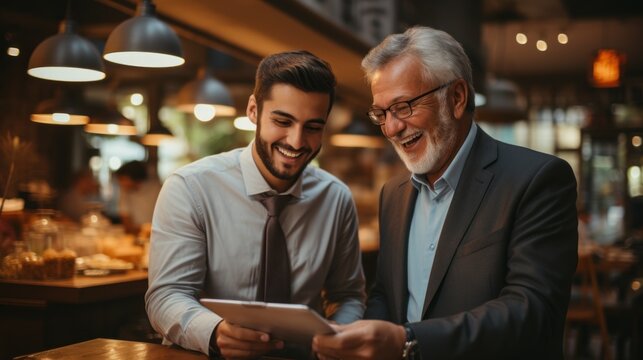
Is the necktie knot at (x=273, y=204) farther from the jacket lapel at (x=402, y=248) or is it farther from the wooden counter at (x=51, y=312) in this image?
the wooden counter at (x=51, y=312)

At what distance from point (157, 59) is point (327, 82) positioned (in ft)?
7.02

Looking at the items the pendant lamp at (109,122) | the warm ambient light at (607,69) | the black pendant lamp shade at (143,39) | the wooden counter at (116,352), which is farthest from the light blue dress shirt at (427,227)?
the warm ambient light at (607,69)

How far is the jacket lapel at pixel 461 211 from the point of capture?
80.7 inches

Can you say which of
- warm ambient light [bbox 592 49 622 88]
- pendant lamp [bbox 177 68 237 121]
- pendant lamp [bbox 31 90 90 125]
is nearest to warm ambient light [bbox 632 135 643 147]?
warm ambient light [bbox 592 49 622 88]

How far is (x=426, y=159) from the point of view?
2.17m

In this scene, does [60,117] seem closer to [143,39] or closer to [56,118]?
[56,118]

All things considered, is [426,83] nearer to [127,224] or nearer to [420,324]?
[420,324]

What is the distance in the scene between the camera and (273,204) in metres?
2.43

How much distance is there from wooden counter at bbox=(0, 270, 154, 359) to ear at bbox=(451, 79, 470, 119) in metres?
2.49

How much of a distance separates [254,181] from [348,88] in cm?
724

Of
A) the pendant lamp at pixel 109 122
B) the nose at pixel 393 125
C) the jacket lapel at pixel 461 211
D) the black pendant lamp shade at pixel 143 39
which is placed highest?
the black pendant lamp shade at pixel 143 39

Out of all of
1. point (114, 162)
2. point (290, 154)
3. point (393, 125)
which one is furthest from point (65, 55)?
point (114, 162)

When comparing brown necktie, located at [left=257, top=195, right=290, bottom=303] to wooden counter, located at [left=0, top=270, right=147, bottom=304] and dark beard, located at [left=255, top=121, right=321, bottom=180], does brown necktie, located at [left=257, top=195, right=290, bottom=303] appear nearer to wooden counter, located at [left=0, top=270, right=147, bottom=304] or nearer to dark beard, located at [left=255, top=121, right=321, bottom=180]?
dark beard, located at [left=255, top=121, right=321, bottom=180]

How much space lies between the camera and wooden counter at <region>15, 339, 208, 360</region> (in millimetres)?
1974
